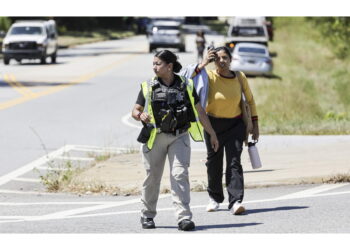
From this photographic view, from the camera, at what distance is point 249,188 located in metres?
13.1

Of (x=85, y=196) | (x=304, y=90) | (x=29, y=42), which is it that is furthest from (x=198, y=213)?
(x=29, y=42)

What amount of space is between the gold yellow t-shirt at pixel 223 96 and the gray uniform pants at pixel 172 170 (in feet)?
3.40

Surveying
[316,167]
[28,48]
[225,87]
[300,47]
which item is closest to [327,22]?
[300,47]

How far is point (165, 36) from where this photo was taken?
58.5m

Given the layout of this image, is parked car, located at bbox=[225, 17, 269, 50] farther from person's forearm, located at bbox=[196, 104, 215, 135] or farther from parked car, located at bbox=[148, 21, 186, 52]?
person's forearm, located at bbox=[196, 104, 215, 135]

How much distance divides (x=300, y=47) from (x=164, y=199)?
48905 mm

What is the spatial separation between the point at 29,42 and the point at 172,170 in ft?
122

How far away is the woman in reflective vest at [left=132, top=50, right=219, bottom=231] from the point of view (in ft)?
31.2

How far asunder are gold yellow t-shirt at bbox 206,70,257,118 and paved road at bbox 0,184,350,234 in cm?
109

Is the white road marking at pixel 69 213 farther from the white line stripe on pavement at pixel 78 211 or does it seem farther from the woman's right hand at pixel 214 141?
the woman's right hand at pixel 214 141

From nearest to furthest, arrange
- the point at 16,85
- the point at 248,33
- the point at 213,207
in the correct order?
the point at 213,207
the point at 16,85
the point at 248,33

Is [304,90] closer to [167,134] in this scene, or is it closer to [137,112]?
[167,134]

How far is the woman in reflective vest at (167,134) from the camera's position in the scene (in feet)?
31.2

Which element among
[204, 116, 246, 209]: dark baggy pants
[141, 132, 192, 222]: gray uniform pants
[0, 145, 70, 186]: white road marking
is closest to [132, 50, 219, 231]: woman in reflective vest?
[141, 132, 192, 222]: gray uniform pants
